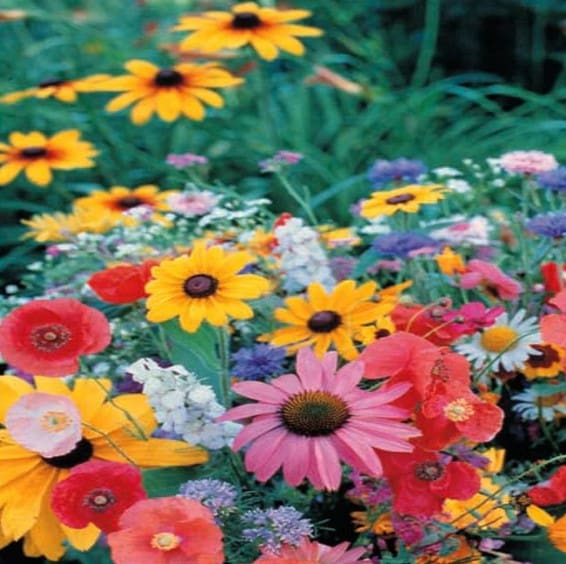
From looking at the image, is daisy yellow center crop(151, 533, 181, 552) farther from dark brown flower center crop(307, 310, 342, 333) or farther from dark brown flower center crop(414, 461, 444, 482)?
dark brown flower center crop(307, 310, 342, 333)

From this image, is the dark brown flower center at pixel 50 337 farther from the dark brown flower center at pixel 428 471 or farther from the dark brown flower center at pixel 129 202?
the dark brown flower center at pixel 129 202

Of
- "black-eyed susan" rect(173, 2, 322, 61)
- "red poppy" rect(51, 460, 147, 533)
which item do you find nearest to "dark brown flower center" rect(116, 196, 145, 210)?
"black-eyed susan" rect(173, 2, 322, 61)

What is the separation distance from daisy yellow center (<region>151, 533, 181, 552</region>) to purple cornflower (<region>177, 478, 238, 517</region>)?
0.09 m

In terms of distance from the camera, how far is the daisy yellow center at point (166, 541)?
0.77 metres

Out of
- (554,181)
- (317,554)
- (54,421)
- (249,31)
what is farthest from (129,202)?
(317,554)

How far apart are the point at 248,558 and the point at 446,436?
0.20 meters

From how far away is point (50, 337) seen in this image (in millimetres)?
970

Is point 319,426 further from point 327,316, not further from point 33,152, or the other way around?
point 33,152

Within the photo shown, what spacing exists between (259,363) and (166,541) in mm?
365

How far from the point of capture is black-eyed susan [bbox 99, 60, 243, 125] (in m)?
1.84

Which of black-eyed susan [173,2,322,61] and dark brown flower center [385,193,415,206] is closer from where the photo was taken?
dark brown flower center [385,193,415,206]

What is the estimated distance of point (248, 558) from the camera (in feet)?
3.17

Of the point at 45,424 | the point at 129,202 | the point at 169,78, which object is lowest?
the point at 129,202

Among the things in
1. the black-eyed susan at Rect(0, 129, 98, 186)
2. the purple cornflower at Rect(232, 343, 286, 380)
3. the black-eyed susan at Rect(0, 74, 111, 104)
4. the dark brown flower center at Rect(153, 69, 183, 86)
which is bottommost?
the black-eyed susan at Rect(0, 129, 98, 186)
